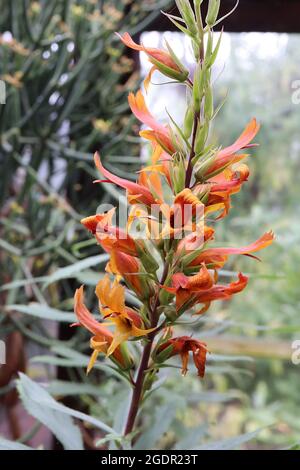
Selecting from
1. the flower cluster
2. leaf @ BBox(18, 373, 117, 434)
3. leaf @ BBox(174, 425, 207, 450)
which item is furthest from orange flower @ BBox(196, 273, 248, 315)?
leaf @ BBox(174, 425, 207, 450)

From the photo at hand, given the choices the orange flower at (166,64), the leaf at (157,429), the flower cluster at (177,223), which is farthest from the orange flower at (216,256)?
the leaf at (157,429)

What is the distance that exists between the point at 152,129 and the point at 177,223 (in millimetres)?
64

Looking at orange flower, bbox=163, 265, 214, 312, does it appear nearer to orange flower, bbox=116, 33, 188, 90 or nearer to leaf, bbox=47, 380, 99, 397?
orange flower, bbox=116, 33, 188, 90

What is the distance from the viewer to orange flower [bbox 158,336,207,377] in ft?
0.94

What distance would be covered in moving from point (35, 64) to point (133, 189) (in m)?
0.49

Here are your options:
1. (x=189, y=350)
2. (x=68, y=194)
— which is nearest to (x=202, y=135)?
(x=189, y=350)

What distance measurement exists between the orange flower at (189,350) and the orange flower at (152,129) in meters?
0.11

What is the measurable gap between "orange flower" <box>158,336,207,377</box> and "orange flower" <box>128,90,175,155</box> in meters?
0.11

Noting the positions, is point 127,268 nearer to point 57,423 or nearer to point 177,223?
point 177,223

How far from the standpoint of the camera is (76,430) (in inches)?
16.6

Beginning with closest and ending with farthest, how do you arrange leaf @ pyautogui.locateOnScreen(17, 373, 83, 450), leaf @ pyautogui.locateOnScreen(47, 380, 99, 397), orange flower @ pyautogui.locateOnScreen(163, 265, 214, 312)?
1. orange flower @ pyautogui.locateOnScreen(163, 265, 214, 312)
2. leaf @ pyautogui.locateOnScreen(17, 373, 83, 450)
3. leaf @ pyautogui.locateOnScreen(47, 380, 99, 397)

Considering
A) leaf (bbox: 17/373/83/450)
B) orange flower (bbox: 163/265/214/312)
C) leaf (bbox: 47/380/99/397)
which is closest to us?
orange flower (bbox: 163/265/214/312)

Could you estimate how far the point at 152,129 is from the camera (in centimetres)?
30

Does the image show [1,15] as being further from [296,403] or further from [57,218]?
[296,403]
